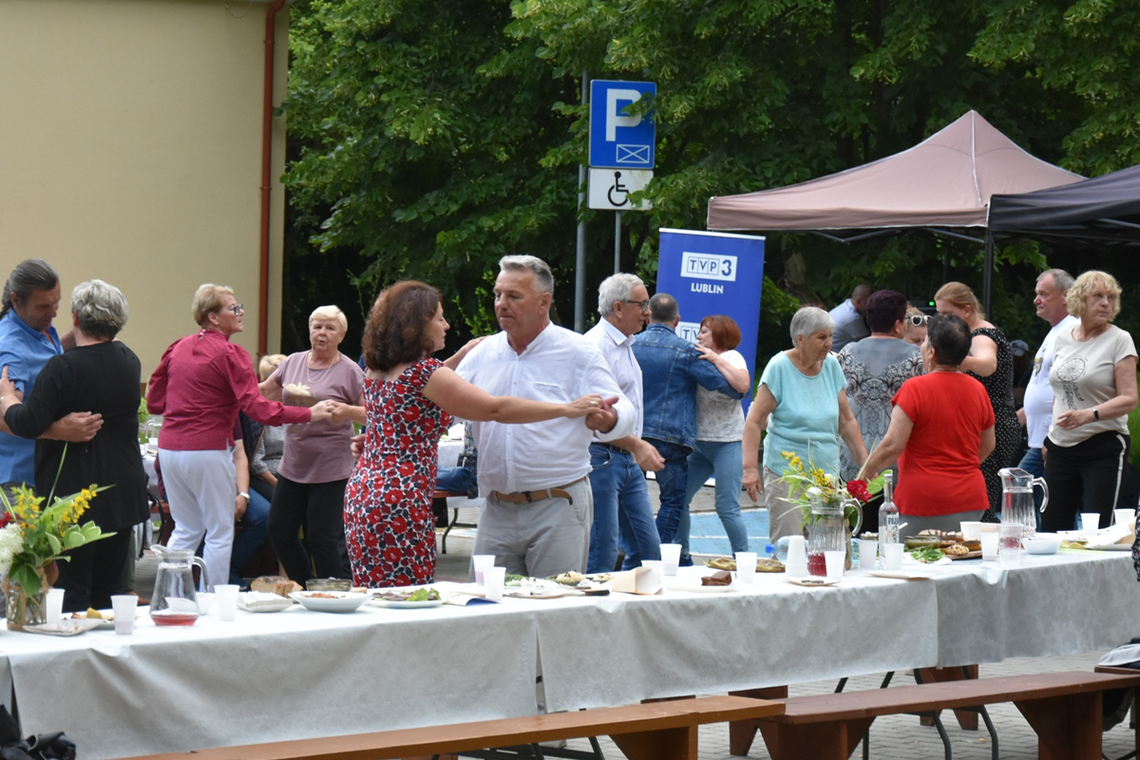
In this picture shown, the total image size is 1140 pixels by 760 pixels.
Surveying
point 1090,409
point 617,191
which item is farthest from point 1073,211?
point 617,191

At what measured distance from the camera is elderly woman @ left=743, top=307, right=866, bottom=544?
7.30 metres

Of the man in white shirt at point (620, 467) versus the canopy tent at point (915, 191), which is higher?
the canopy tent at point (915, 191)

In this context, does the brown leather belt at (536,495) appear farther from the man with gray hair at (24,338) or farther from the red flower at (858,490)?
the man with gray hair at (24,338)

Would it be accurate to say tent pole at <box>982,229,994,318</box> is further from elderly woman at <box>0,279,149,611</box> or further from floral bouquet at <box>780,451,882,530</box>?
elderly woman at <box>0,279,149,611</box>

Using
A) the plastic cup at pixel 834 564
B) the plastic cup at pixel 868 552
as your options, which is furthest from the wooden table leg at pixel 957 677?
the plastic cup at pixel 834 564

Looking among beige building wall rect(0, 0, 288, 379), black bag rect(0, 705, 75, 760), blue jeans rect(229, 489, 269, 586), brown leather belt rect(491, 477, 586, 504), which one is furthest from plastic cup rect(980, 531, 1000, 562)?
beige building wall rect(0, 0, 288, 379)

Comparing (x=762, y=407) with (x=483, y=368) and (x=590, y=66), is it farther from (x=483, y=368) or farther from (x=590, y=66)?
(x=590, y=66)

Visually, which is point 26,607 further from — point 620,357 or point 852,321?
point 852,321

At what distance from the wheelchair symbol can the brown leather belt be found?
204 inches

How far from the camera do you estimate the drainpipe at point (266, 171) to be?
16.8m

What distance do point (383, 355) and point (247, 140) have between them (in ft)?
42.6

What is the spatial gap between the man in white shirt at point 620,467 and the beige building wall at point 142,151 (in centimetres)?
970

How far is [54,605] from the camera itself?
359 cm

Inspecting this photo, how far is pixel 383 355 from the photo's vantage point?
4.78m
